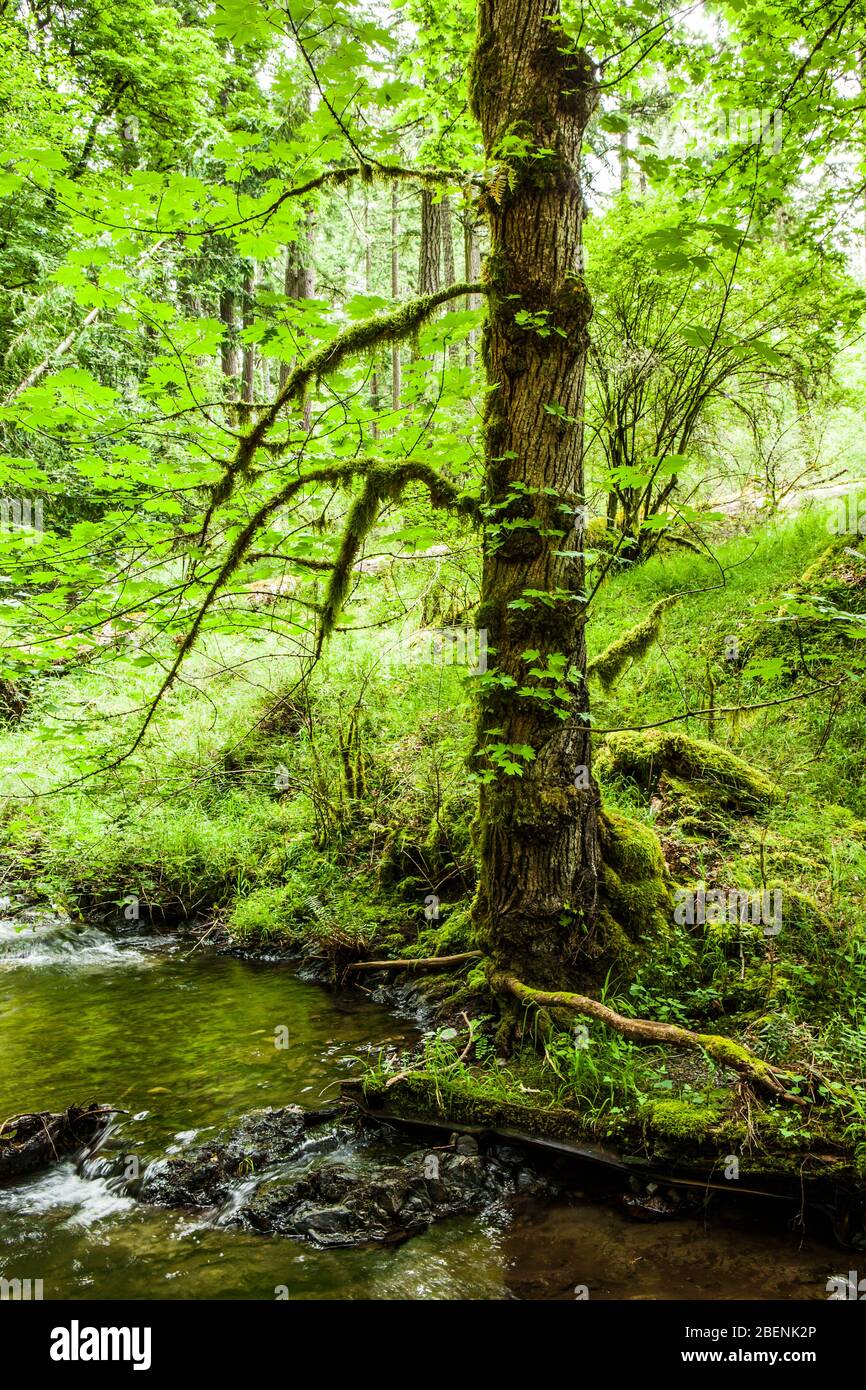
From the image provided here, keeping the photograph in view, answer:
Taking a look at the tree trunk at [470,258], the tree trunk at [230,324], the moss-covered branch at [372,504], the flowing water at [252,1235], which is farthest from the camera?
the tree trunk at [230,324]

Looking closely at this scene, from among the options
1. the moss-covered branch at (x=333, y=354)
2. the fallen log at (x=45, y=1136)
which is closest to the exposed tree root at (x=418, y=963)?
the fallen log at (x=45, y=1136)

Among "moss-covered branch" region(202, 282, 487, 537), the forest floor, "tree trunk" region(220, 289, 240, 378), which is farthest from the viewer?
"tree trunk" region(220, 289, 240, 378)

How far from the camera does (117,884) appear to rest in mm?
7672

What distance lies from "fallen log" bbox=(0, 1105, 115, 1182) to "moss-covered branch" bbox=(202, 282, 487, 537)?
3.43 meters

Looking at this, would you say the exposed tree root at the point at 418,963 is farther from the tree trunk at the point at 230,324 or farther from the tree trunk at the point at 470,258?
the tree trunk at the point at 230,324

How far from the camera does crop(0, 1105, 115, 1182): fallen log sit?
3727 mm

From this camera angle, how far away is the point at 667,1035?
343cm

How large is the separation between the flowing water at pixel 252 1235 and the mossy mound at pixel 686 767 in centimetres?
285

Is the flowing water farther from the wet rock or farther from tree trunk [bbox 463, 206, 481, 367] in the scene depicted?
tree trunk [bbox 463, 206, 481, 367]

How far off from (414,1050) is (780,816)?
328 centimetres

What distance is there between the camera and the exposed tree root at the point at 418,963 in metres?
4.83

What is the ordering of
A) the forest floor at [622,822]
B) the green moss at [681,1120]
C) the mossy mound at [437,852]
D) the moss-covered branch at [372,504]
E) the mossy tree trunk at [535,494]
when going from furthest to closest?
the mossy mound at [437,852] → the moss-covered branch at [372,504] → the mossy tree trunk at [535,494] → the forest floor at [622,822] → the green moss at [681,1120]

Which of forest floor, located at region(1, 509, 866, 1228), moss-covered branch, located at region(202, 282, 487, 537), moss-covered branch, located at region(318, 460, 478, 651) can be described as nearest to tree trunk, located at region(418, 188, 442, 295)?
forest floor, located at region(1, 509, 866, 1228)
